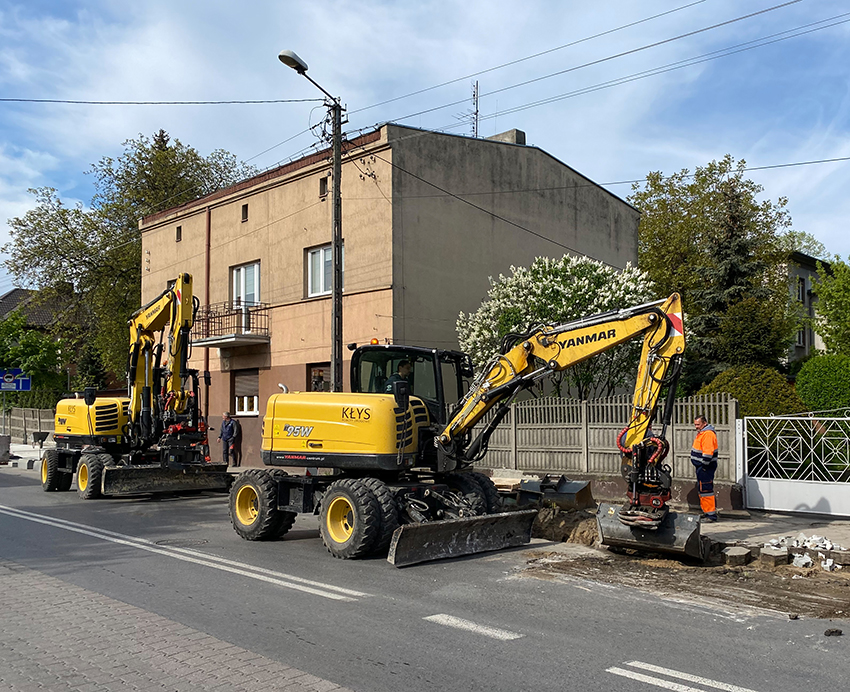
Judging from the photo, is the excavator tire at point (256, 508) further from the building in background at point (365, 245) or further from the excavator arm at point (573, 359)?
the building in background at point (365, 245)

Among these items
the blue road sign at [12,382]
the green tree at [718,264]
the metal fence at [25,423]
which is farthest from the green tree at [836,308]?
the metal fence at [25,423]

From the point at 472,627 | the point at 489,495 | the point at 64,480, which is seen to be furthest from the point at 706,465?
the point at 64,480

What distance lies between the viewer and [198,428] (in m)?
16.5

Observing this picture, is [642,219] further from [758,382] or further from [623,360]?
[758,382]

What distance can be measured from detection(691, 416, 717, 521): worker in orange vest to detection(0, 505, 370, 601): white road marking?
7086 millimetres

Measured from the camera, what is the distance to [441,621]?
6875 mm

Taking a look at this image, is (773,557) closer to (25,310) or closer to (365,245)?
(365,245)

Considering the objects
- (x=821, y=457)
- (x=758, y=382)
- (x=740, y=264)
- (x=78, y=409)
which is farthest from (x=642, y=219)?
(x=78, y=409)

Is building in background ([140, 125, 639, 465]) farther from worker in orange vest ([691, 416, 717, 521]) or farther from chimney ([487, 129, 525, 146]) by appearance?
worker in orange vest ([691, 416, 717, 521])

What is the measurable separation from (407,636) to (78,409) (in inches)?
531

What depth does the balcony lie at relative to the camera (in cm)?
2358

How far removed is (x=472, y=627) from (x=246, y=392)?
19.0m

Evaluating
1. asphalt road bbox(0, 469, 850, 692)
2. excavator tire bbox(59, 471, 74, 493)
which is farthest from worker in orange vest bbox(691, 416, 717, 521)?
excavator tire bbox(59, 471, 74, 493)

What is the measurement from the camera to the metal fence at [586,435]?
13938mm
